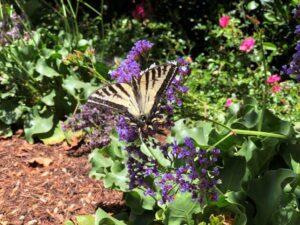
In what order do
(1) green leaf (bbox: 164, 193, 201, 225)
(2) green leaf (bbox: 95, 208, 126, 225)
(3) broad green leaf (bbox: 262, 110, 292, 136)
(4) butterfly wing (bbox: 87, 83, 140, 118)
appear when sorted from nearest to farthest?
(4) butterfly wing (bbox: 87, 83, 140, 118) → (1) green leaf (bbox: 164, 193, 201, 225) → (3) broad green leaf (bbox: 262, 110, 292, 136) → (2) green leaf (bbox: 95, 208, 126, 225)

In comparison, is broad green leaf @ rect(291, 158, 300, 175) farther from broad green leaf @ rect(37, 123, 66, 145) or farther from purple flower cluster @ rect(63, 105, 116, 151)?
broad green leaf @ rect(37, 123, 66, 145)

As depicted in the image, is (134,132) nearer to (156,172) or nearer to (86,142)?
(156,172)

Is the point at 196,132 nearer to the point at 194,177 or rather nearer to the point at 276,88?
the point at 194,177

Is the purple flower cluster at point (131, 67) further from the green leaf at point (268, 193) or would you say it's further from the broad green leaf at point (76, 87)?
the broad green leaf at point (76, 87)

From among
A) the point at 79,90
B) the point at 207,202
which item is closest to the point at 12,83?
the point at 79,90

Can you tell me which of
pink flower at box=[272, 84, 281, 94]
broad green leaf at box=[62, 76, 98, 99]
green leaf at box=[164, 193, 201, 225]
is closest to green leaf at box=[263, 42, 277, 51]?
pink flower at box=[272, 84, 281, 94]

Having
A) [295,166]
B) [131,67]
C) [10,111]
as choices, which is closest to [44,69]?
[10,111]
